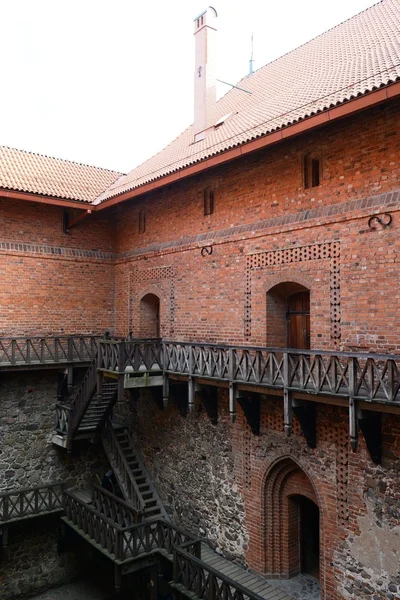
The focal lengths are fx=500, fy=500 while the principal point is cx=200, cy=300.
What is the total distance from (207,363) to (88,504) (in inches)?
198

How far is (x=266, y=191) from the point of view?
952 cm

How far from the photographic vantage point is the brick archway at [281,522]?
923 centimetres

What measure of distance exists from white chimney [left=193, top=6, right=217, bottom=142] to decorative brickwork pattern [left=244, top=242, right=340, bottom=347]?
14.9 feet

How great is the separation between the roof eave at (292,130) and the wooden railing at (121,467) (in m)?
5.88

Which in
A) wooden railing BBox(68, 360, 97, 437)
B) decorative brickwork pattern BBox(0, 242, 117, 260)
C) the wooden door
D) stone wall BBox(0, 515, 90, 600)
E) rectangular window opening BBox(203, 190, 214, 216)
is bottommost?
stone wall BBox(0, 515, 90, 600)

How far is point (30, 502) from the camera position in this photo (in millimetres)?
11438

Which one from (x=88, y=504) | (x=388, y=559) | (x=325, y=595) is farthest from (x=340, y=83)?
(x=88, y=504)

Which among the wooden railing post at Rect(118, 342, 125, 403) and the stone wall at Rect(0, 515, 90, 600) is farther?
the stone wall at Rect(0, 515, 90, 600)

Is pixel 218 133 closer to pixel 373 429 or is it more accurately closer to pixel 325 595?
pixel 373 429

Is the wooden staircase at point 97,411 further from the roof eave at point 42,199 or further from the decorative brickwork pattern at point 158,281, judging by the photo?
the roof eave at point 42,199

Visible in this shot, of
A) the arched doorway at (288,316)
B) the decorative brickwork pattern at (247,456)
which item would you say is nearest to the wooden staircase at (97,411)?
the decorative brickwork pattern at (247,456)

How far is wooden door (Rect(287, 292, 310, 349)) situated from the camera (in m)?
9.27

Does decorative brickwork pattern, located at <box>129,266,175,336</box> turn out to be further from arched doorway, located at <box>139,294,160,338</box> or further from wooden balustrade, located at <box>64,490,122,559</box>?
wooden balustrade, located at <box>64,490,122,559</box>

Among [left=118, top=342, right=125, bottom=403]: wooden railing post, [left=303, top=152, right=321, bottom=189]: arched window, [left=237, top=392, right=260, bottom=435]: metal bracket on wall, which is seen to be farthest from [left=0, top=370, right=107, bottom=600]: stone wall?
[left=303, top=152, right=321, bottom=189]: arched window
